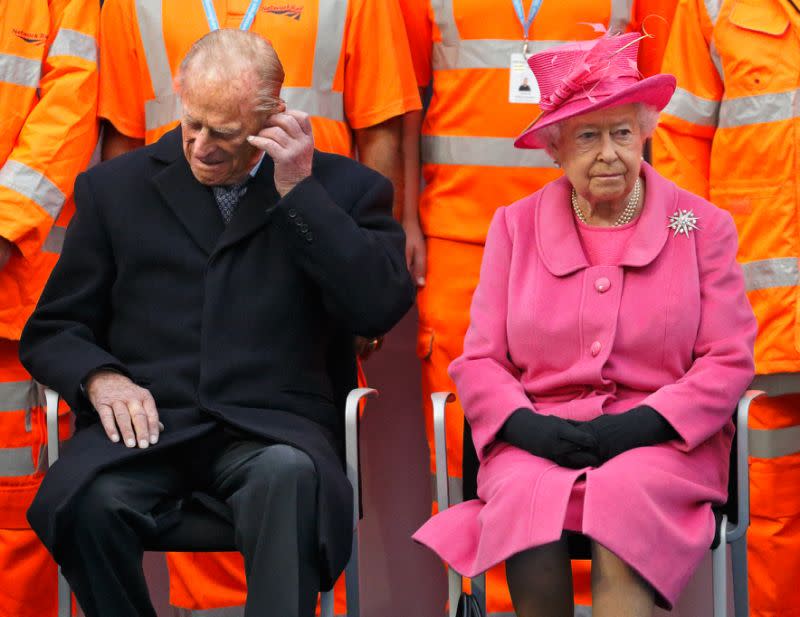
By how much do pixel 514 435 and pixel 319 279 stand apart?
60 centimetres

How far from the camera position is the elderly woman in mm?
2990

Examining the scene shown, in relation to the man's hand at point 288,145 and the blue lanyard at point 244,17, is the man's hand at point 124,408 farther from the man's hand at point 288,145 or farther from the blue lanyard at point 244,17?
the blue lanyard at point 244,17

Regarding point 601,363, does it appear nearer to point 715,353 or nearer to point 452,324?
point 715,353

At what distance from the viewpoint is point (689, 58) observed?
14.0 feet

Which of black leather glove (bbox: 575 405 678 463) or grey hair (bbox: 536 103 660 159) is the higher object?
grey hair (bbox: 536 103 660 159)

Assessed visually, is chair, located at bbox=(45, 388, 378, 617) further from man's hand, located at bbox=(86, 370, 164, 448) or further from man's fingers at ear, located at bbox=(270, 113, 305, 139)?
man's fingers at ear, located at bbox=(270, 113, 305, 139)

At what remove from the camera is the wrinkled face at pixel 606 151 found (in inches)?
132

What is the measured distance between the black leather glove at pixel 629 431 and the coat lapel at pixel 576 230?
1.25 feet

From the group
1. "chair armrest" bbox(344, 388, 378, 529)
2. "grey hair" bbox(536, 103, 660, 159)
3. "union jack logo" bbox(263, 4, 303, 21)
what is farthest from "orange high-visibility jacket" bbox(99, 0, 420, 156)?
"chair armrest" bbox(344, 388, 378, 529)

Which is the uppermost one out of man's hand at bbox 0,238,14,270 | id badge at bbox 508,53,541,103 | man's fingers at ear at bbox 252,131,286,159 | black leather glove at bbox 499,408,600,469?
man's fingers at ear at bbox 252,131,286,159

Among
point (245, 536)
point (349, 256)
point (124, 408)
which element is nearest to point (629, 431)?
point (349, 256)

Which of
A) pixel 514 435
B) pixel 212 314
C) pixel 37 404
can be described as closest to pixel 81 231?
pixel 212 314

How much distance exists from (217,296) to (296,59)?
1026 millimetres

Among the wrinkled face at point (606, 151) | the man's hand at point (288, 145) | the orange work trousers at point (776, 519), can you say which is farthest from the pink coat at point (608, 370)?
the orange work trousers at point (776, 519)
